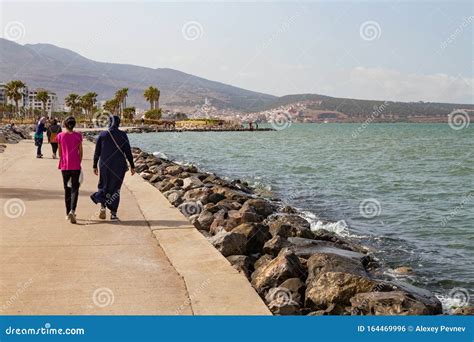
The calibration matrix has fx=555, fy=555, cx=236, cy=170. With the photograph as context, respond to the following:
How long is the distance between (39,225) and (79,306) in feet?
11.9

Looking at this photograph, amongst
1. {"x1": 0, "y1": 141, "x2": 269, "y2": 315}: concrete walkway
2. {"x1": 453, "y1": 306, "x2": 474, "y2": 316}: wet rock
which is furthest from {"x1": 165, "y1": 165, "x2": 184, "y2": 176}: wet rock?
{"x1": 453, "y1": 306, "x2": 474, "y2": 316}: wet rock

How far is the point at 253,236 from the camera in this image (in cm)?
859

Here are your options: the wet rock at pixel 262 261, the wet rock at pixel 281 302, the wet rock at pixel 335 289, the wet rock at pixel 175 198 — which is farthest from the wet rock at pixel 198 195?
the wet rock at pixel 281 302

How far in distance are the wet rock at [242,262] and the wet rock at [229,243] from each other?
0.24 m

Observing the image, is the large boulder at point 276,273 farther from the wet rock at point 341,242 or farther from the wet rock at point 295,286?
the wet rock at point 341,242

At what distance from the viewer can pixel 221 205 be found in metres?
12.1

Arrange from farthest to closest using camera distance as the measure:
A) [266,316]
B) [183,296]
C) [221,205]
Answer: [221,205] < [183,296] < [266,316]

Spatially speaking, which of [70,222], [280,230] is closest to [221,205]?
[280,230]

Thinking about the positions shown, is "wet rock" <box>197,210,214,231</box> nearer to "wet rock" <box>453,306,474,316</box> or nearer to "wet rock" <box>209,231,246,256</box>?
"wet rock" <box>209,231,246,256</box>

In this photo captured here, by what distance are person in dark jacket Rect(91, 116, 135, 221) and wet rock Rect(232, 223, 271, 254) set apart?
1.96m

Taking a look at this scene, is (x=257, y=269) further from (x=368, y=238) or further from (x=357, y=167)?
(x=357, y=167)

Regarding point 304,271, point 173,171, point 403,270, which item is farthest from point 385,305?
point 173,171

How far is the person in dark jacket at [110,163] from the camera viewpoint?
8422mm

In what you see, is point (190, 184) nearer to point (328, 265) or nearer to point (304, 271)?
point (304, 271)
